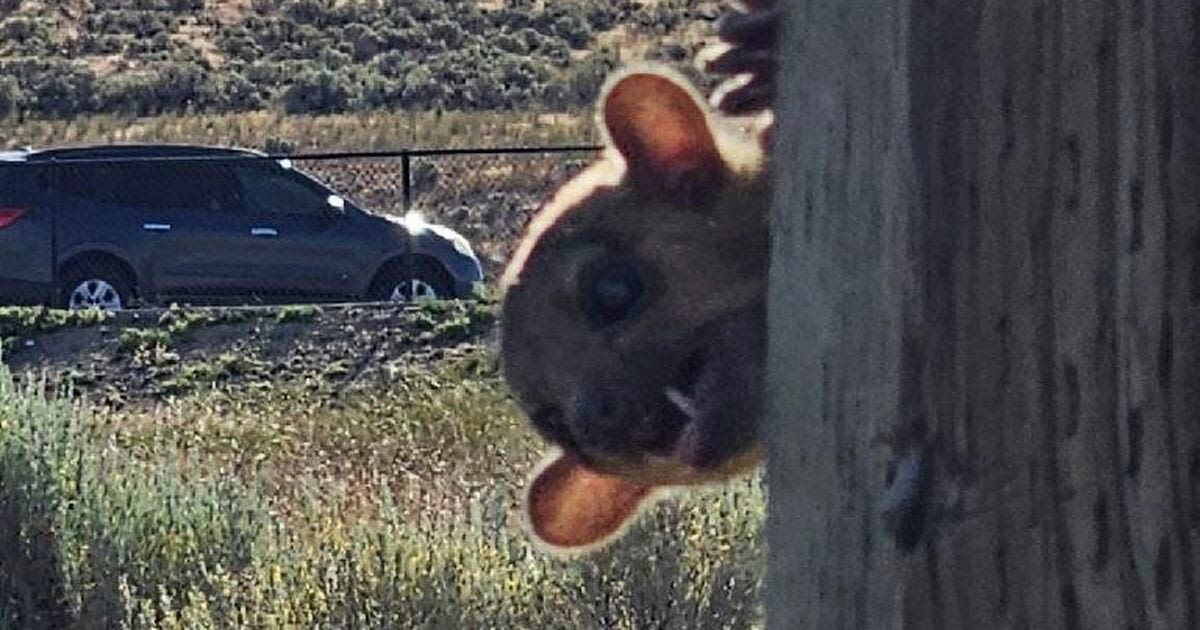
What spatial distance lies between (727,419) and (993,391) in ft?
1.36

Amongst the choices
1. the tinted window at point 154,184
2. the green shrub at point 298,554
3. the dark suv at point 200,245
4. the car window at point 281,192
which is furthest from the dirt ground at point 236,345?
the green shrub at point 298,554

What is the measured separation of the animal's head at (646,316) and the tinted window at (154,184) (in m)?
20.3

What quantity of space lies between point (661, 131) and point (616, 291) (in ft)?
0.45

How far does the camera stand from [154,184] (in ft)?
74.3

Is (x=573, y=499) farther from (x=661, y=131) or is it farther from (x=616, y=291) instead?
(x=661, y=131)

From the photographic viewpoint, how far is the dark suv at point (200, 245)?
842 inches

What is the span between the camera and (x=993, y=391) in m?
1.50

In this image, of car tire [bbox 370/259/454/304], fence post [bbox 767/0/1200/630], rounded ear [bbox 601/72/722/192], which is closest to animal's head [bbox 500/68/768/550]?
rounded ear [bbox 601/72/722/192]

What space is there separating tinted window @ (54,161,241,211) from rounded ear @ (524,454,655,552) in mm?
20294

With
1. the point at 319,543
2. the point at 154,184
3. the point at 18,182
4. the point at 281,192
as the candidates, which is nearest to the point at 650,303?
the point at 319,543

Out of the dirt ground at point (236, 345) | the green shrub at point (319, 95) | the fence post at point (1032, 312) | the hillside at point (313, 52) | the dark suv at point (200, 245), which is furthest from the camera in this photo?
the green shrub at point (319, 95)

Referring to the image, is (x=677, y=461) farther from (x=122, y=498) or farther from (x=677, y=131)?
(x=122, y=498)

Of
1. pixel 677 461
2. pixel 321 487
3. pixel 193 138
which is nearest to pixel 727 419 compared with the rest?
pixel 677 461

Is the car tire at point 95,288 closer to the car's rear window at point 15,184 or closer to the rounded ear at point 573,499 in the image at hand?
the car's rear window at point 15,184
